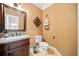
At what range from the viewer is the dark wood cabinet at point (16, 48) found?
4.58ft

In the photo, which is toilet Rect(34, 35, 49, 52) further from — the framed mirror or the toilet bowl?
the framed mirror

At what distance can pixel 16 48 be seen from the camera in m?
1.45

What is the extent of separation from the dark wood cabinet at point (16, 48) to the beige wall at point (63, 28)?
24 centimetres

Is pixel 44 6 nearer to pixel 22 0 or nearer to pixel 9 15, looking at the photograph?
pixel 22 0

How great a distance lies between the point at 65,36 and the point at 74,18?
220 millimetres

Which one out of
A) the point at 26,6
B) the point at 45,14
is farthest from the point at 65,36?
the point at 26,6

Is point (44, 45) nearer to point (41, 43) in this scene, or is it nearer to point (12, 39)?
point (41, 43)

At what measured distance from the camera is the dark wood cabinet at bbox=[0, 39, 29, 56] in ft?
4.58

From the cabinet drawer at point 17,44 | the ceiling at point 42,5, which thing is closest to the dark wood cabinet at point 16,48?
the cabinet drawer at point 17,44

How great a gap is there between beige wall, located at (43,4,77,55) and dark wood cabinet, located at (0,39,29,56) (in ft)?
0.78

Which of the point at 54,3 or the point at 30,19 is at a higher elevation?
the point at 54,3

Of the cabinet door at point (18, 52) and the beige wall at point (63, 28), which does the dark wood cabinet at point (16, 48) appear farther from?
the beige wall at point (63, 28)

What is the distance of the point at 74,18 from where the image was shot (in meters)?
1.50

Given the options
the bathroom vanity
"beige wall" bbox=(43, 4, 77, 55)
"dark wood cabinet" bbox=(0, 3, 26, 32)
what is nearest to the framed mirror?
"dark wood cabinet" bbox=(0, 3, 26, 32)
